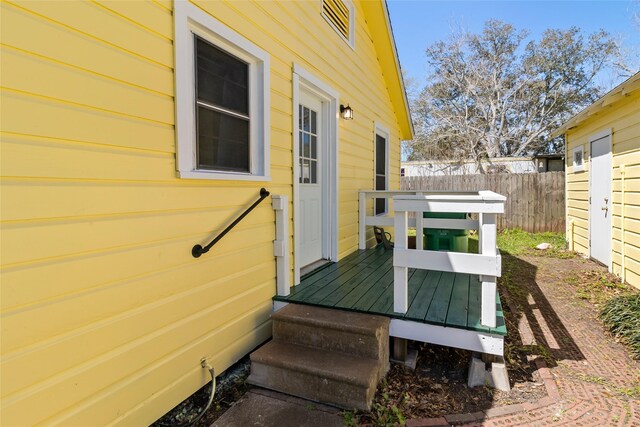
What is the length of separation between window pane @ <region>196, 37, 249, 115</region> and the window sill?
1.66ft

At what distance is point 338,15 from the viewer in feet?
15.6

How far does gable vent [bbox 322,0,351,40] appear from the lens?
4418 millimetres

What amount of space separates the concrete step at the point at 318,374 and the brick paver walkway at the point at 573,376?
37cm

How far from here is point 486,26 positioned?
19234 mm

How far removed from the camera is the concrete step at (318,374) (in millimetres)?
2244

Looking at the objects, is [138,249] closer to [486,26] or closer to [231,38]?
[231,38]

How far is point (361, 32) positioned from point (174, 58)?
14.6ft

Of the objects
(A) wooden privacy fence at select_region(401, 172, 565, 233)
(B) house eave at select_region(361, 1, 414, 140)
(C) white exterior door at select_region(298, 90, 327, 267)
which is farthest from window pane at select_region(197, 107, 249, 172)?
(A) wooden privacy fence at select_region(401, 172, 565, 233)

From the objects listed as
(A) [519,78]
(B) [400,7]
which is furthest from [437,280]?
(A) [519,78]

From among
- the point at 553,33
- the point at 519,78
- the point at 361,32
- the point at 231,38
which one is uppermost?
the point at 553,33

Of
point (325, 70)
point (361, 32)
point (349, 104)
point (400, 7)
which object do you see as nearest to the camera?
point (325, 70)

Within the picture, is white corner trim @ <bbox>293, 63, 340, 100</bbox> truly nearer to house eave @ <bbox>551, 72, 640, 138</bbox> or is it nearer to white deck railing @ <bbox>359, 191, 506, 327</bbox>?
white deck railing @ <bbox>359, 191, 506, 327</bbox>

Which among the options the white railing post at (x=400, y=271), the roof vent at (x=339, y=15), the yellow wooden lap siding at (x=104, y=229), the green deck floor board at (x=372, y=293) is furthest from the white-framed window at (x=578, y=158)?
the yellow wooden lap siding at (x=104, y=229)

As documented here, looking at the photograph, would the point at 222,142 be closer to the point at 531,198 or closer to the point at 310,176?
the point at 310,176
